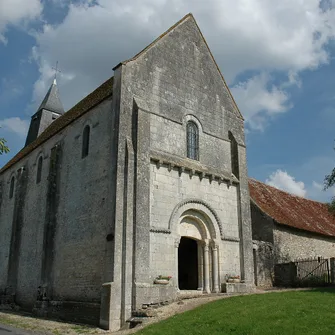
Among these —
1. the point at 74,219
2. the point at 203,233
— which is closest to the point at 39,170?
the point at 74,219

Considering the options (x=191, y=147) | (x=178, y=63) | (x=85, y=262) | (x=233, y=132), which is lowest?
(x=85, y=262)

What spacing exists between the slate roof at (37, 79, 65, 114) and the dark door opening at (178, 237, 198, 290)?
73.0 ft

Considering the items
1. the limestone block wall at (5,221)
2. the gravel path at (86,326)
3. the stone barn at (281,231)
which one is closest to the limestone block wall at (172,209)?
the gravel path at (86,326)

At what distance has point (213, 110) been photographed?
68.7ft

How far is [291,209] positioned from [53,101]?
24.1 metres

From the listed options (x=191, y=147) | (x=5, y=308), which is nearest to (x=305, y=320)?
(x=191, y=147)

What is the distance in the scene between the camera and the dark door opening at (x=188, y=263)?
68.8 feet

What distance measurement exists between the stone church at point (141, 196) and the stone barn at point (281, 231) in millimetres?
3678

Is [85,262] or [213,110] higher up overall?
[213,110]

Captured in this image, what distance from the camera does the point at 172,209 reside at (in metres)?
17.2

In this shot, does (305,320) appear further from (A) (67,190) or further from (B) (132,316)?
(A) (67,190)

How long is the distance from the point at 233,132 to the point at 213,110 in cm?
168

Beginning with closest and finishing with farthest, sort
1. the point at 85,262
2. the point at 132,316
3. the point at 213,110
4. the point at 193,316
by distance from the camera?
the point at 193,316, the point at 132,316, the point at 85,262, the point at 213,110

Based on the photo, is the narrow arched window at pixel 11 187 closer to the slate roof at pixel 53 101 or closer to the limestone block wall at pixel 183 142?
the slate roof at pixel 53 101
